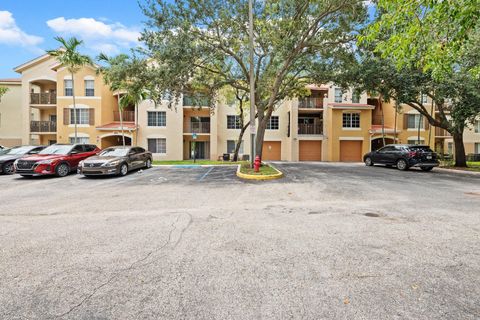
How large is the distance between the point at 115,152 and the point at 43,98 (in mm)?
19139

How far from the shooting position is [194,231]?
16.3 feet

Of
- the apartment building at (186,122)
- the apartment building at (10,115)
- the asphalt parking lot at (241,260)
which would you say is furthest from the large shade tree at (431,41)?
the apartment building at (10,115)

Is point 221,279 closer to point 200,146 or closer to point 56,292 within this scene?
point 56,292

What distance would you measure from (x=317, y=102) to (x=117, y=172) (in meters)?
23.0

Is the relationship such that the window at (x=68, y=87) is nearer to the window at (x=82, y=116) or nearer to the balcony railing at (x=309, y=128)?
the window at (x=82, y=116)

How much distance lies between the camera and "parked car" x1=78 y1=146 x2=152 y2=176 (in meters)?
12.6

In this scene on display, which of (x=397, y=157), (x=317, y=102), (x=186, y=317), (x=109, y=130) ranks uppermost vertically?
(x=317, y=102)

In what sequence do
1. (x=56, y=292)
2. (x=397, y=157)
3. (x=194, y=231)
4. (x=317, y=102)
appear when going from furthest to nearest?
1. (x=317, y=102)
2. (x=397, y=157)
3. (x=194, y=231)
4. (x=56, y=292)

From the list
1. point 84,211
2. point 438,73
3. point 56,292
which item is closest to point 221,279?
point 56,292

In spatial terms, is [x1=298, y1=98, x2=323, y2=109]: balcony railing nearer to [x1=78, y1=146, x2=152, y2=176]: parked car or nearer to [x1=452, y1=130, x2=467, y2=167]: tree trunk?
[x1=452, y1=130, x2=467, y2=167]: tree trunk

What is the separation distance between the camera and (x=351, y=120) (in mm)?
28281

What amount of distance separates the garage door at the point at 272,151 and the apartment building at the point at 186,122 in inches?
4.7

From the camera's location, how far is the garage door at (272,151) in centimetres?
3034

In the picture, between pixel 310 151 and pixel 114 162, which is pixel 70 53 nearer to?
pixel 114 162
